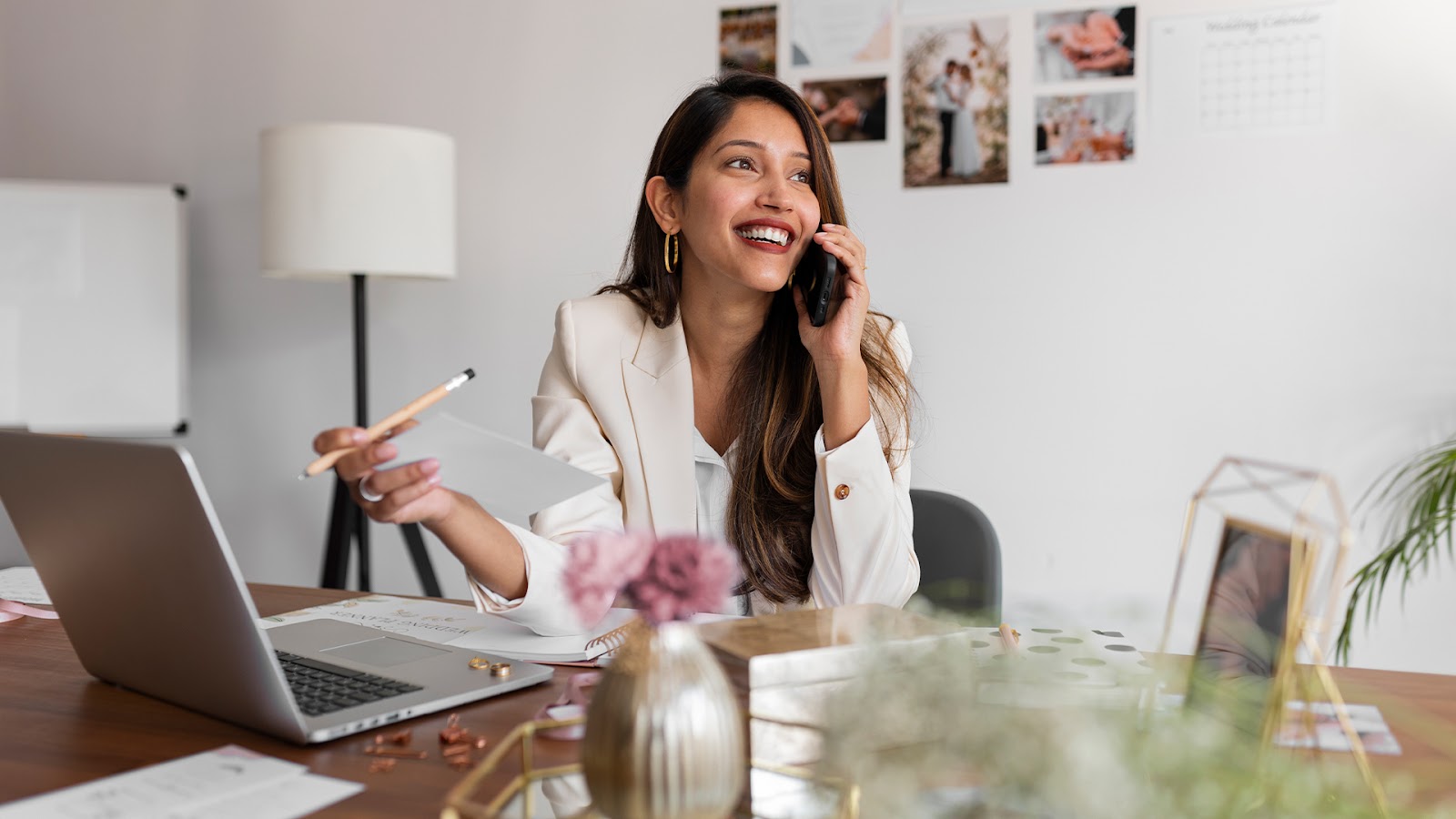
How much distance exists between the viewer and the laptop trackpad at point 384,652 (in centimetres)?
105

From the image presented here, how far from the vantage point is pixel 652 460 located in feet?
5.14

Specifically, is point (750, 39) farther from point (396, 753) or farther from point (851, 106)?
point (396, 753)

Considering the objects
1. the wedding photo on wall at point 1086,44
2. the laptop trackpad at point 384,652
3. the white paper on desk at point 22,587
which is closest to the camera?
the laptop trackpad at point 384,652

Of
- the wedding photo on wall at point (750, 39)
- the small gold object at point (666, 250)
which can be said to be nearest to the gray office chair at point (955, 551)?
the small gold object at point (666, 250)

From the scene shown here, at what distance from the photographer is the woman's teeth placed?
1.60 metres

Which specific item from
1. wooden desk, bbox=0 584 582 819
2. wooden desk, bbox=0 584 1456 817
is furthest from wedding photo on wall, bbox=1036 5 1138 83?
wooden desk, bbox=0 584 582 819

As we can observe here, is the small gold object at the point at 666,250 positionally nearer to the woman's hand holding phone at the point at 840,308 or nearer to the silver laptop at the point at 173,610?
the woman's hand holding phone at the point at 840,308

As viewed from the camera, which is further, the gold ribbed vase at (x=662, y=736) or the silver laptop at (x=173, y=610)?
the silver laptop at (x=173, y=610)

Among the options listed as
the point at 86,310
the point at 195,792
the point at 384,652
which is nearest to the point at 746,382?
the point at 384,652

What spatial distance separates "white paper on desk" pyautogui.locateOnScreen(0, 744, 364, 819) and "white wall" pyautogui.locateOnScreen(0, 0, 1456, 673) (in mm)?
1938

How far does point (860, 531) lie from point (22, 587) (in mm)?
1119

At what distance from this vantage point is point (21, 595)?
140cm

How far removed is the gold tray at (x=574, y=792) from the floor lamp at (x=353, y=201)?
80.2 inches

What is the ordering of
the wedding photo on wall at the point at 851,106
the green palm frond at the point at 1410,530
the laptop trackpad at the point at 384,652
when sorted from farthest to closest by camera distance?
the wedding photo on wall at the point at 851,106 → the green palm frond at the point at 1410,530 → the laptop trackpad at the point at 384,652
